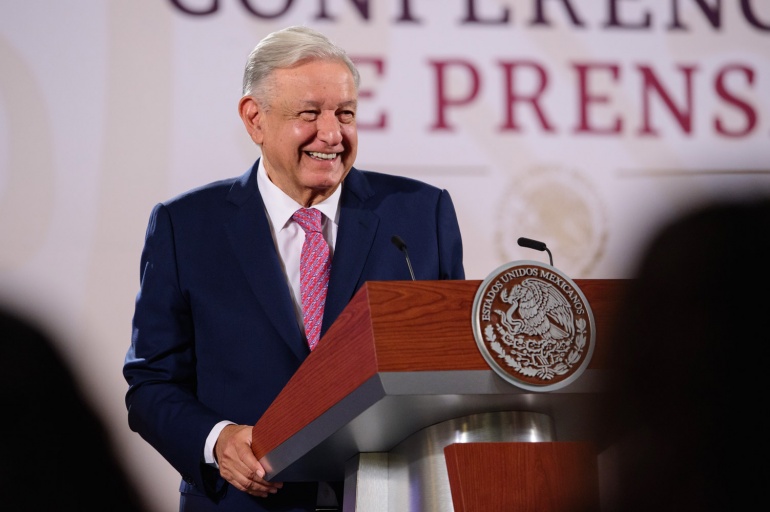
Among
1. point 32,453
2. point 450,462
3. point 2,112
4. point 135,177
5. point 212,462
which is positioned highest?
point 2,112

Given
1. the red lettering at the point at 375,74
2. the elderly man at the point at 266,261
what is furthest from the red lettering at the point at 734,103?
the elderly man at the point at 266,261

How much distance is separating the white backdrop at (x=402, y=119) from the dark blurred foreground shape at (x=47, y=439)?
1.92 meters

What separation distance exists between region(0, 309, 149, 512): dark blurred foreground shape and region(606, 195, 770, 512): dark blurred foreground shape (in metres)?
0.48

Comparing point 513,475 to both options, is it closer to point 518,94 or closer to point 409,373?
point 409,373

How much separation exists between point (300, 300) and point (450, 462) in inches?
33.0

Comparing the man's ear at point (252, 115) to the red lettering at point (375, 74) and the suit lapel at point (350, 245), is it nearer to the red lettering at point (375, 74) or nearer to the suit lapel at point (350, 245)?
the suit lapel at point (350, 245)

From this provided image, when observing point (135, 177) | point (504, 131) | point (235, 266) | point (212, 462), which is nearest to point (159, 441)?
point (212, 462)

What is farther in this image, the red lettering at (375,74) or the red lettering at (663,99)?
the red lettering at (663,99)

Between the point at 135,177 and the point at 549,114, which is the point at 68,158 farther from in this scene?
the point at 549,114

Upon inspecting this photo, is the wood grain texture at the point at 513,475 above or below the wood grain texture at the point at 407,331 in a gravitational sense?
below

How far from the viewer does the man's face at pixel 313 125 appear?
2.08 meters

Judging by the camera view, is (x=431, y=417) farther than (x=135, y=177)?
No

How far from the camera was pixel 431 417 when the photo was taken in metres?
1.29

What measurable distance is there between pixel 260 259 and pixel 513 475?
91cm
